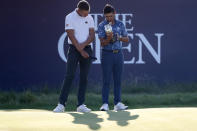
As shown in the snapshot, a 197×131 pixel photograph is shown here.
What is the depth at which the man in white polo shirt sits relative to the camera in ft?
21.4

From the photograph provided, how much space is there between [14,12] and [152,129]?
666 cm


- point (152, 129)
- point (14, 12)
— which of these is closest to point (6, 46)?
point (14, 12)

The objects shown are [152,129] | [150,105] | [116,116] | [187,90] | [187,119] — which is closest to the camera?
[152,129]

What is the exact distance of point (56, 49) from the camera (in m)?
9.88

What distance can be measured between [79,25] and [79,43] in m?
0.24

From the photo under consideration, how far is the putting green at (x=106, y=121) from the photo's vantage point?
3660mm

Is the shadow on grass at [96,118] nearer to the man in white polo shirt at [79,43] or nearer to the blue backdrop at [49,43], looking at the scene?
the man in white polo shirt at [79,43]

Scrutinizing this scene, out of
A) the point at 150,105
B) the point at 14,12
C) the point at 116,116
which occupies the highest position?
the point at 14,12

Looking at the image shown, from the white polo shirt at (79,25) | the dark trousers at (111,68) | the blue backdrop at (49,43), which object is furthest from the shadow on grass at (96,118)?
the blue backdrop at (49,43)

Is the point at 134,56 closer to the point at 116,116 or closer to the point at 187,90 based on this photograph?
the point at 187,90

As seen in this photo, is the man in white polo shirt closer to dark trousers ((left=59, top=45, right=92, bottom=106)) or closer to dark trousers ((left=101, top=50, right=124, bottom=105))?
dark trousers ((left=59, top=45, right=92, bottom=106))

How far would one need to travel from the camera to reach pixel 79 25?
6645 mm

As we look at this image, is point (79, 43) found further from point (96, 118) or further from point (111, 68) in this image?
point (96, 118)

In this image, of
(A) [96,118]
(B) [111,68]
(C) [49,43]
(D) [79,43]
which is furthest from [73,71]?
(C) [49,43]
